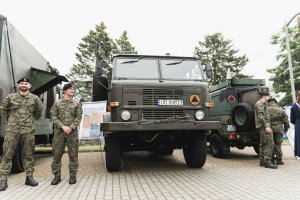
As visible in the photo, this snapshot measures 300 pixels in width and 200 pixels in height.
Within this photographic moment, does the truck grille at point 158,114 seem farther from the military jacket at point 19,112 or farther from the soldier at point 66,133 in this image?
the military jacket at point 19,112

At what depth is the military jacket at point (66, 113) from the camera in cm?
619

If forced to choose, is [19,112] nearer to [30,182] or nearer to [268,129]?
[30,182]

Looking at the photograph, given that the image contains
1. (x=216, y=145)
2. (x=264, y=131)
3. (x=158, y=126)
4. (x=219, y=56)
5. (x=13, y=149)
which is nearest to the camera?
(x=13, y=149)

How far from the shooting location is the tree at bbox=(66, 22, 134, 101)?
36.8m

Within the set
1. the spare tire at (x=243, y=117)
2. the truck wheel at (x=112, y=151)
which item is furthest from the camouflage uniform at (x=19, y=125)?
the spare tire at (x=243, y=117)

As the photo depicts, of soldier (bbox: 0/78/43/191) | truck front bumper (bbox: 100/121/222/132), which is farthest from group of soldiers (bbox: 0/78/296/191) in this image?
truck front bumper (bbox: 100/121/222/132)

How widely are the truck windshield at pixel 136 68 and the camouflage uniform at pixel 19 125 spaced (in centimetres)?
205

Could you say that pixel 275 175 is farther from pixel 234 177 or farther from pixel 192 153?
pixel 192 153

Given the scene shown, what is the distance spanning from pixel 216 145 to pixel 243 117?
5.13ft

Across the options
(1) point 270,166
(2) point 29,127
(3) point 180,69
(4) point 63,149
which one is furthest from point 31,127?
(1) point 270,166

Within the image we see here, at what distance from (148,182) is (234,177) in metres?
1.75

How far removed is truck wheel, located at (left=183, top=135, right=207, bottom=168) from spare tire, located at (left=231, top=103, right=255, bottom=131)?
2.04 metres

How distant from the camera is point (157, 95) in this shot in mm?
6820

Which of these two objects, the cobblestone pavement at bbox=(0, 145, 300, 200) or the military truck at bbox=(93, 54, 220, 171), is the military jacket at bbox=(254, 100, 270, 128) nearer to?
the cobblestone pavement at bbox=(0, 145, 300, 200)
